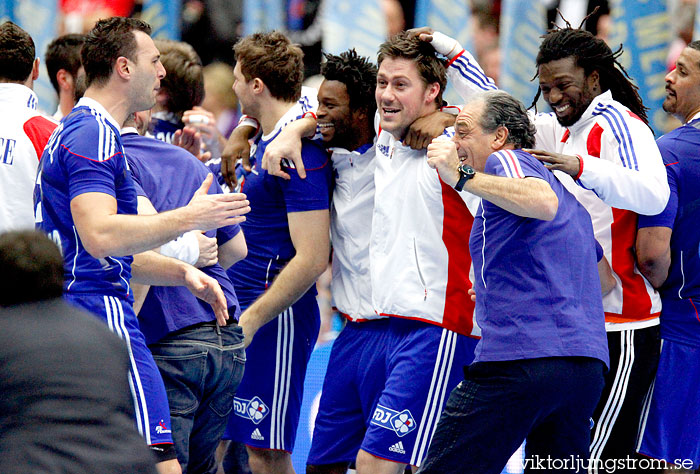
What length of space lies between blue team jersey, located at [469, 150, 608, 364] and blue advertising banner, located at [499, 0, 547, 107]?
619 centimetres

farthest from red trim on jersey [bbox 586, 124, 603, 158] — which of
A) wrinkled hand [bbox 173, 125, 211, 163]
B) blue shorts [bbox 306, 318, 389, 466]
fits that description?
wrinkled hand [bbox 173, 125, 211, 163]

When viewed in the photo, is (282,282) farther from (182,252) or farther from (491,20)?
(491,20)

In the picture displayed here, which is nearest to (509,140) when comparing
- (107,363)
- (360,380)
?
(360,380)

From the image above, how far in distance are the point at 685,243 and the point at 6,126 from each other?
130 inches

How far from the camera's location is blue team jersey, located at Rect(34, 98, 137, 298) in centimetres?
346

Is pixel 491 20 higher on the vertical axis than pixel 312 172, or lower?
higher

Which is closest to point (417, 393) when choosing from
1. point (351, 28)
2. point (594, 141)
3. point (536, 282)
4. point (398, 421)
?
point (398, 421)

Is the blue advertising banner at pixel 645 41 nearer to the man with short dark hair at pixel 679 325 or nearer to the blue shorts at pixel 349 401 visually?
the man with short dark hair at pixel 679 325

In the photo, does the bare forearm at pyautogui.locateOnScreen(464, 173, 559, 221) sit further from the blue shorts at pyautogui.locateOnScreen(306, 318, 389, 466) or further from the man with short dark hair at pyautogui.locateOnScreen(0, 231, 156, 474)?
the man with short dark hair at pyautogui.locateOnScreen(0, 231, 156, 474)

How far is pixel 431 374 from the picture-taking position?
4.32 m

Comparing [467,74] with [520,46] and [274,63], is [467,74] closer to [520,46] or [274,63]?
[274,63]

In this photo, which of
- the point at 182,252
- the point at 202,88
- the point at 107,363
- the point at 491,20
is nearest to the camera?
the point at 107,363

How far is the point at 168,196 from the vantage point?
4160 millimetres

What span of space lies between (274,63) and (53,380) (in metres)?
3.08
